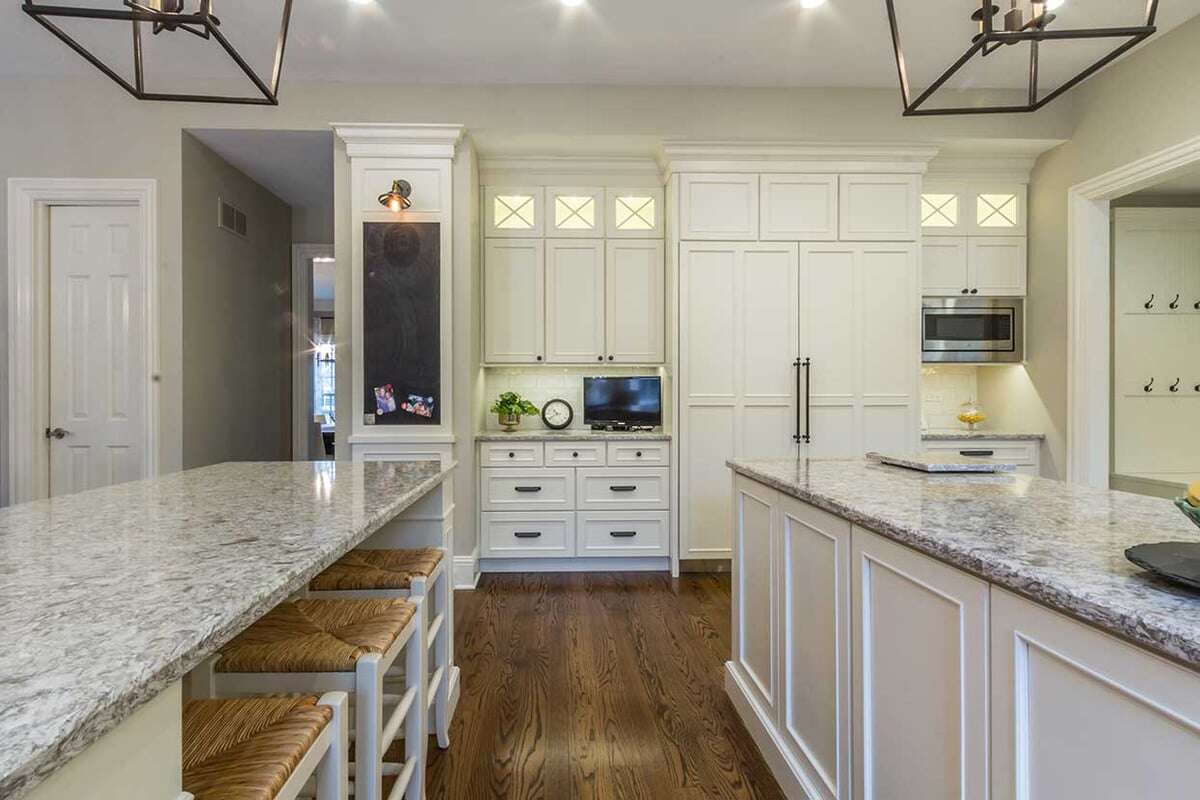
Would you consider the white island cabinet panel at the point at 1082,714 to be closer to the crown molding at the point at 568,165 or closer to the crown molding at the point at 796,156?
the crown molding at the point at 796,156

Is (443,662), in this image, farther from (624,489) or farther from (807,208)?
(807,208)

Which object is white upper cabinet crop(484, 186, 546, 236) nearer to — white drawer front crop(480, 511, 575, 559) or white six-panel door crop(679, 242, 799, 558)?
white six-panel door crop(679, 242, 799, 558)

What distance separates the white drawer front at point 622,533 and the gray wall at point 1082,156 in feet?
8.60

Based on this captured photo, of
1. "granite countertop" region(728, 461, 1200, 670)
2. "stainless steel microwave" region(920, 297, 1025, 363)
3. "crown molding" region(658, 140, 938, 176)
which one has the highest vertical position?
"crown molding" region(658, 140, 938, 176)

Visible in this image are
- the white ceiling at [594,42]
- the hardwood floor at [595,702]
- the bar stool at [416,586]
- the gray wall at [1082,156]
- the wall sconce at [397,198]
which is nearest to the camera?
the bar stool at [416,586]

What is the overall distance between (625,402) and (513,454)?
0.93m

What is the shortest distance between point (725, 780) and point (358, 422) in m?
2.80

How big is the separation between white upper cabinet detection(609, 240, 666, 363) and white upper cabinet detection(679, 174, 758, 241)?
0.37 m

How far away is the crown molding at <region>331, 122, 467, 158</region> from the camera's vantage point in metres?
3.57

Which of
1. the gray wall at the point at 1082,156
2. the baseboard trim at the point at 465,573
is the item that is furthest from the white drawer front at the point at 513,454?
the gray wall at the point at 1082,156

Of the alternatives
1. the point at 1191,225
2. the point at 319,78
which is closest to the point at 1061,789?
the point at 319,78

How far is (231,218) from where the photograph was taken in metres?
4.27

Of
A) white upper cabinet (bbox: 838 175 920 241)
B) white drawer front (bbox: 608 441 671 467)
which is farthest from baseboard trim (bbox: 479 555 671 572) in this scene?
white upper cabinet (bbox: 838 175 920 241)

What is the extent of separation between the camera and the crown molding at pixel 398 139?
3568 millimetres
